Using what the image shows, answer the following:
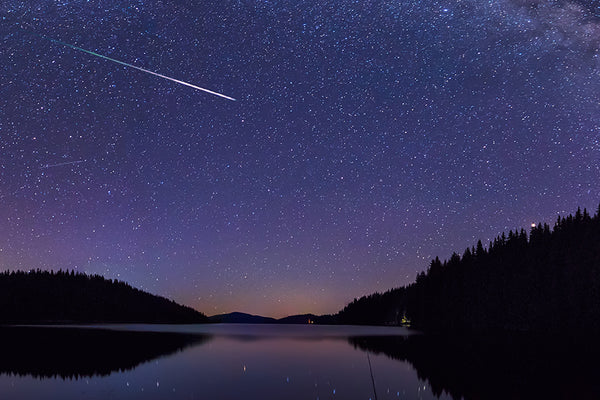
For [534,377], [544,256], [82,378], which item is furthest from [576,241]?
[82,378]

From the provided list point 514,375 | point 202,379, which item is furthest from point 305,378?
point 514,375

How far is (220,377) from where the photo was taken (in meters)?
25.4

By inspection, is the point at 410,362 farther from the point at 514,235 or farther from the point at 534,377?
the point at 514,235

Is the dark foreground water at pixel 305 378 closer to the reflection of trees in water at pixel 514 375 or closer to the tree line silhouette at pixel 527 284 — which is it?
the reflection of trees in water at pixel 514 375

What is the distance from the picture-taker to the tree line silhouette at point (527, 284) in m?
71.2

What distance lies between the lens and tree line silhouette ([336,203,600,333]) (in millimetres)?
71206

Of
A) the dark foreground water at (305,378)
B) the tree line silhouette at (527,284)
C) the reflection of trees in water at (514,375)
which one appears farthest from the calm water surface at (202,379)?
the tree line silhouette at (527,284)

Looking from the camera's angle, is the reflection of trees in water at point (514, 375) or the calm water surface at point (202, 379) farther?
the calm water surface at point (202, 379)

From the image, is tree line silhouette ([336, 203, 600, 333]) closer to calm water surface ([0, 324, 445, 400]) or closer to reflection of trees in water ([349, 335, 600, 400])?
reflection of trees in water ([349, 335, 600, 400])

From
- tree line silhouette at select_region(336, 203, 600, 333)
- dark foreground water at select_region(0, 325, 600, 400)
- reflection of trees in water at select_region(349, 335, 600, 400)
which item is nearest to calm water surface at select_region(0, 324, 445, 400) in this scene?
dark foreground water at select_region(0, 325, 600, 400)

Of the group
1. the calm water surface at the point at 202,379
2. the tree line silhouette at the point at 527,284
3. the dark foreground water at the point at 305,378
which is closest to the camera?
the dark foreground water at the point at 305,378

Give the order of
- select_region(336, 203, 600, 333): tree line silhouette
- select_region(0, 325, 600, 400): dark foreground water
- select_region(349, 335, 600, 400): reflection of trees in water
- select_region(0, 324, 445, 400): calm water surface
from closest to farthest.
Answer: select_region(349, 335, 600, 400): reflection of trees in water → select_region(0, 325, 600, 400): dark foreground water → select_region(0, 324, 445, 400): calm water surface → select_region(336, 203, 600, 333): tree line silhouette

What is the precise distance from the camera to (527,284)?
86188 mm

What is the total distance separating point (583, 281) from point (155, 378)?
68.0 metres
